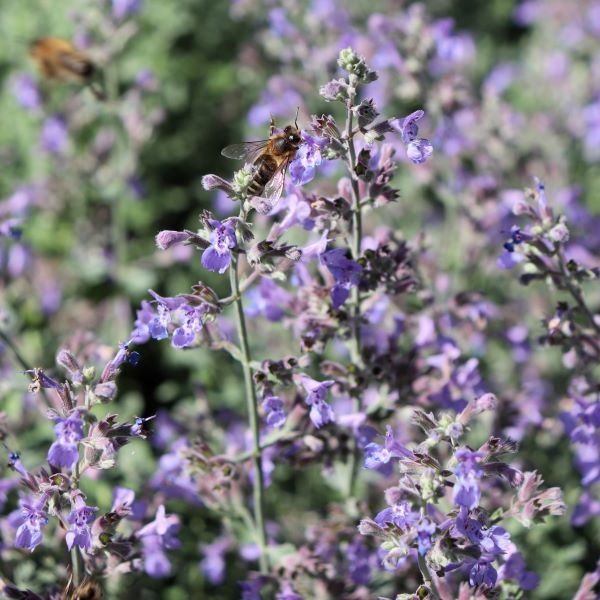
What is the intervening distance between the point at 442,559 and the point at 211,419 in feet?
6.82

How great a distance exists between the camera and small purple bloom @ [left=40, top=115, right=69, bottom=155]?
6645mm

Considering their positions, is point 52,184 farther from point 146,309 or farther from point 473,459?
point 473,459

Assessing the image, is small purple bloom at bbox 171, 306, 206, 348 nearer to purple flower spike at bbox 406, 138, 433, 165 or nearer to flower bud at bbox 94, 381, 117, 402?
→ flower bud at bbox 94, 381, 117, 402

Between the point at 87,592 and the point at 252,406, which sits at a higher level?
the point at 252,406

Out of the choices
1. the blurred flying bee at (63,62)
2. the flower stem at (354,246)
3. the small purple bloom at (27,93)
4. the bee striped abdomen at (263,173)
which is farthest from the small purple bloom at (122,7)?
the flower stem at (354,246)

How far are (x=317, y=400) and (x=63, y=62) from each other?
11.6 ft

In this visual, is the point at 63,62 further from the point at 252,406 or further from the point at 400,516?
the point at 400,516

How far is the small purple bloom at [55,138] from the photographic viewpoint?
664cm

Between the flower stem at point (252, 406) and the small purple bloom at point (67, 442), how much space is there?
79 centimetres

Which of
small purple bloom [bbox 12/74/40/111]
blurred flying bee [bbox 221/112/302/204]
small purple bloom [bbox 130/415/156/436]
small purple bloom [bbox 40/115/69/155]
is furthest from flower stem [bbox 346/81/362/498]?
small purple bloom [bbox 12/74/40/111]

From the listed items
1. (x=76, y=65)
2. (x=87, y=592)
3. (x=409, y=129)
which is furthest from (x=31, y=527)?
(x=76, y=65)

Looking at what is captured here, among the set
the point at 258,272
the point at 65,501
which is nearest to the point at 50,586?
the point at 65,501

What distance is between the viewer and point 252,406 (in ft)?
12.0

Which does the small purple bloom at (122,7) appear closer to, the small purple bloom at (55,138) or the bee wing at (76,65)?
the bee wing at (76,65)
